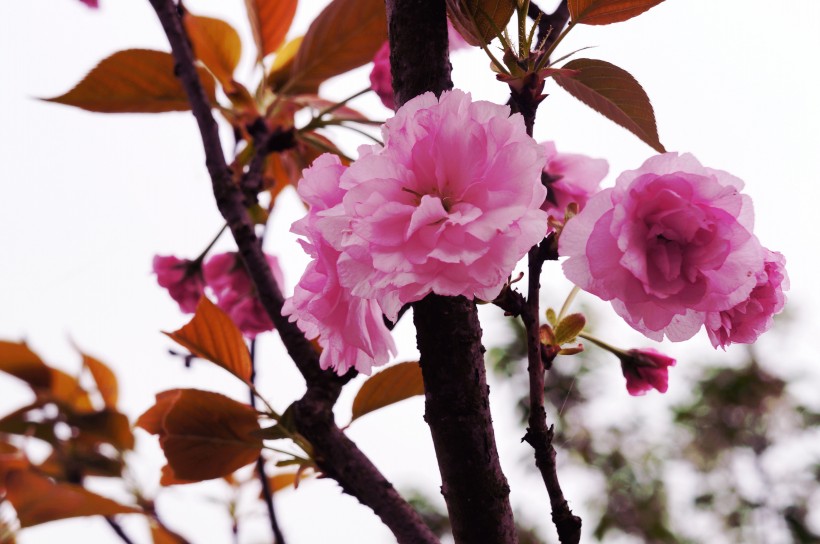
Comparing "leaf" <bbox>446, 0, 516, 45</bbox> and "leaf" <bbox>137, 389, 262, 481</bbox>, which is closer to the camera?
"leaf" <bbox>446, 0, 516, 45</bbox>

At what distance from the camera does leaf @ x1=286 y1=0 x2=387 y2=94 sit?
0.73 m

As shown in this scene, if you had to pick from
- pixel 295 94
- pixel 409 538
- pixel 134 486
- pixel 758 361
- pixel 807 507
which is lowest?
pixel 409 538

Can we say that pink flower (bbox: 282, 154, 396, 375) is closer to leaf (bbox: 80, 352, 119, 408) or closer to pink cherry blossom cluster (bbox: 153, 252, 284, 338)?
pink cherry blossom cluster (bbox: 153, 252, 284, 338)

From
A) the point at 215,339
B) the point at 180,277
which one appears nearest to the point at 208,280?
the point at 180,277

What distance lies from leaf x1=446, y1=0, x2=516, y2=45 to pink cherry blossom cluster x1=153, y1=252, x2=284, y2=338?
1.40 feet

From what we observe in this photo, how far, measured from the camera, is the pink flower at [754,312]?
1.17 feet

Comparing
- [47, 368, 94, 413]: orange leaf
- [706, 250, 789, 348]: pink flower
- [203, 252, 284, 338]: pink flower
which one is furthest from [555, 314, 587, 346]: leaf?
[47, 368, 94, 413]: orange leaf

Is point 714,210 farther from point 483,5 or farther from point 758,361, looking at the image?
point 758,361

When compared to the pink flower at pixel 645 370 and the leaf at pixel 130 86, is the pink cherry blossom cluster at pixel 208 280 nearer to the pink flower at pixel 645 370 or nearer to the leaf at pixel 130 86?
the leaf at pixel 130 86

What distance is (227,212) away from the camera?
0.55 metres

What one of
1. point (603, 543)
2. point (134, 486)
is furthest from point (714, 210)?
point (603, 543)

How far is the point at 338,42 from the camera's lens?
2.47 feet

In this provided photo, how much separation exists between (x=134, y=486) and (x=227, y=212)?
0.47 m

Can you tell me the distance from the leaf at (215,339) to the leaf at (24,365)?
0.41 metres
